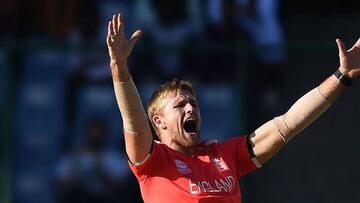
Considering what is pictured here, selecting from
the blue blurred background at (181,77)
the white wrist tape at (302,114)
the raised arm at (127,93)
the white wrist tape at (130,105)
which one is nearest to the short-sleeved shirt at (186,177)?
the raised arm at (127,93)

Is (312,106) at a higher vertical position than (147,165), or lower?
higher

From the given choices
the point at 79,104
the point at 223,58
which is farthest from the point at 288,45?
the point at 79,104

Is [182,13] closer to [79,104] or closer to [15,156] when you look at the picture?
[79,104]

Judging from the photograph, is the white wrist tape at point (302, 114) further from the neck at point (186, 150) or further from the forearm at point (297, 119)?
the neck at point (186, 150)

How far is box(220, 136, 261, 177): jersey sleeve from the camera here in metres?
4.87

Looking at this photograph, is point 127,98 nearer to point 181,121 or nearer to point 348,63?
point 181,121

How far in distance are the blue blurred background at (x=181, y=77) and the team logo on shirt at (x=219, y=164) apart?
2.94 m

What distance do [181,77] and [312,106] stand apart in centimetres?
318

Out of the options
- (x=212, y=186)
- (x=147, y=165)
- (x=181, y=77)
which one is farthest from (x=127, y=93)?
(x=181, y=77)

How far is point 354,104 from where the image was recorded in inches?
310

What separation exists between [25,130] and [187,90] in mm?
3458

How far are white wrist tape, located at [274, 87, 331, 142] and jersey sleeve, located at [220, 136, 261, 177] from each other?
8.6 inches

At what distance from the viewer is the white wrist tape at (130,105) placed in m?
4.33

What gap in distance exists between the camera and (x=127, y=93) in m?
4.33
